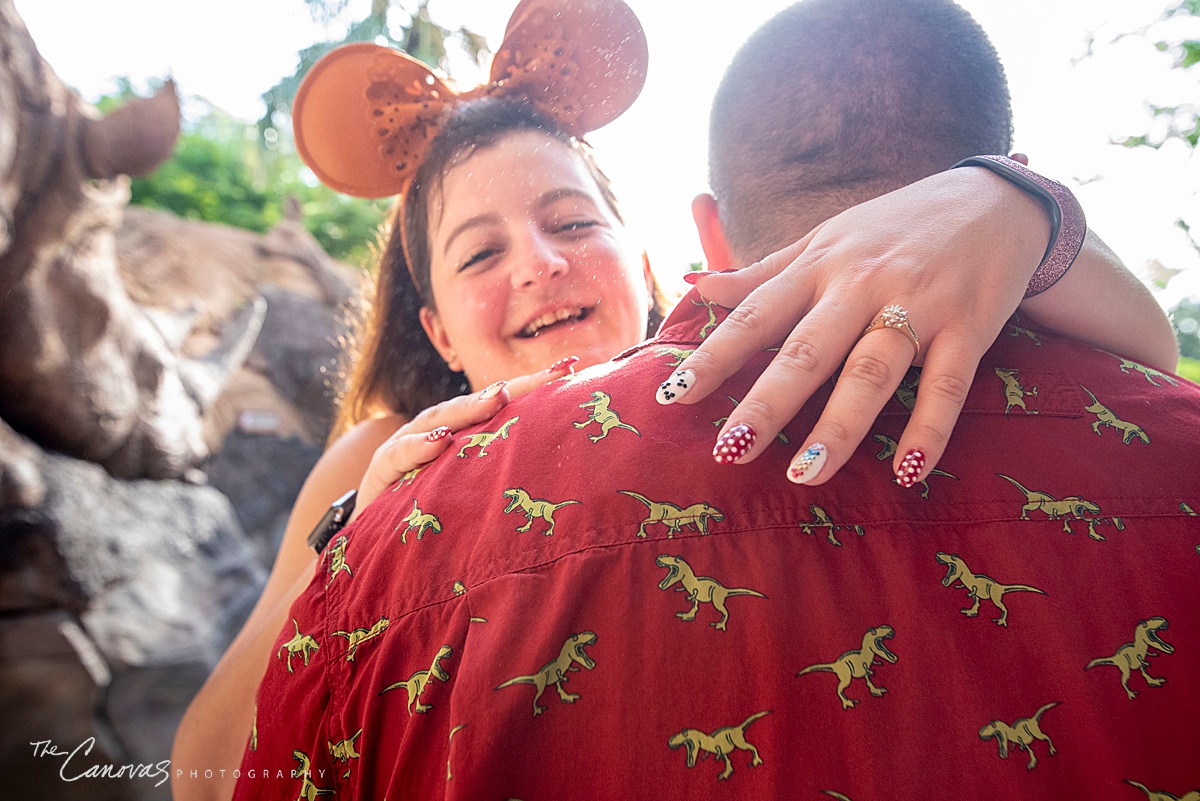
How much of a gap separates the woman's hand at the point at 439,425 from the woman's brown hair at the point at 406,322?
3.08 ft

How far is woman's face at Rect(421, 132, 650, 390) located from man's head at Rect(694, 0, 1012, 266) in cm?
51

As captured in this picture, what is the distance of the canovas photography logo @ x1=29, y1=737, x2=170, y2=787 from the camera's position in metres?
2.54

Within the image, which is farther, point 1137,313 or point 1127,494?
point 1137,313

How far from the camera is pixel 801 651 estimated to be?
61cm

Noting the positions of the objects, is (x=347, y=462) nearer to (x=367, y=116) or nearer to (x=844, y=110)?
(x=367, y=116)

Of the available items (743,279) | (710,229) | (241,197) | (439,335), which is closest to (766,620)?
(743,279)

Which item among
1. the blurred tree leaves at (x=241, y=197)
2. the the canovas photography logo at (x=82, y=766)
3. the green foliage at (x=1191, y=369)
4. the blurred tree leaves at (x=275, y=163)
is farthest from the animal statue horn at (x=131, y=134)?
the green foliage at (x=1191, y=369)

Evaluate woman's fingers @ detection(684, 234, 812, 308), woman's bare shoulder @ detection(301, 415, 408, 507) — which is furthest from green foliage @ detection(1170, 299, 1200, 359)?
woman's bare shoulder @ detection(301, 415, 408, 507)

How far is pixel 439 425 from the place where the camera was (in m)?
0.95

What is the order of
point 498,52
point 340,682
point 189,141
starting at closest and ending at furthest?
1. point 340,682
2. point 498,52
3. point 189,141

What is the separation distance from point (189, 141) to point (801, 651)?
254 inches

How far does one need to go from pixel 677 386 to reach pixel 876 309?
0.20m

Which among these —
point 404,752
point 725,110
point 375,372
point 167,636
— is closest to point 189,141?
point 167,636

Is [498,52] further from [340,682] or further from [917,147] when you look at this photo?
[340,682]
